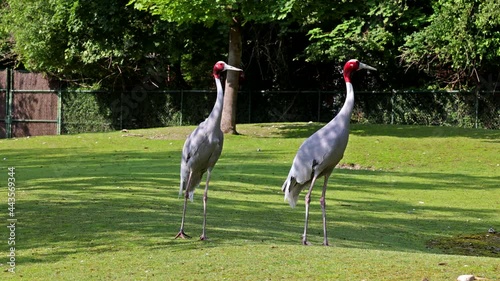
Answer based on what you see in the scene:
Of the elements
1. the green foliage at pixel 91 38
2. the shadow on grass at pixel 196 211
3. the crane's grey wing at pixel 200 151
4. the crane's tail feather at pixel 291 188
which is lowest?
the shadow on grass at pixel 196 211

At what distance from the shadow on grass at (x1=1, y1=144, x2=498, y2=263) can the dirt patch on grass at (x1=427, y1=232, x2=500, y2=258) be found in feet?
1.17

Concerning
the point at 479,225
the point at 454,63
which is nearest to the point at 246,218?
the point at 479,225

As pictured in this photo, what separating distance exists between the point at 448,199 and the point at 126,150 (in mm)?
13369

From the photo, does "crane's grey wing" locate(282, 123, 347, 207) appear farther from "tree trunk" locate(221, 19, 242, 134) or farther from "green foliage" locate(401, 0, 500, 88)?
"green foliage" locate(401, 0, 500, 88)

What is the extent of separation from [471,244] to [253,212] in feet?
11.8

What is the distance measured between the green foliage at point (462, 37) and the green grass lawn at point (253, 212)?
3935 millimetres

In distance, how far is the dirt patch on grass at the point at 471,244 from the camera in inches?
484

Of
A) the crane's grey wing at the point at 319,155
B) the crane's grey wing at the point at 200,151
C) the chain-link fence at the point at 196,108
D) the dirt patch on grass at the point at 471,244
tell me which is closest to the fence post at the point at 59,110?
the chain-link fence at the point at 196,108

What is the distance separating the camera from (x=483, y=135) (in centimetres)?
2989

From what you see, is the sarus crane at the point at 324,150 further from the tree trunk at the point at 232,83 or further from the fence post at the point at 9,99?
the fence post at the point at 9,99

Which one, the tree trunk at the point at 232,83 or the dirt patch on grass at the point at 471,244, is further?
the tree trunk at the point at 232,83

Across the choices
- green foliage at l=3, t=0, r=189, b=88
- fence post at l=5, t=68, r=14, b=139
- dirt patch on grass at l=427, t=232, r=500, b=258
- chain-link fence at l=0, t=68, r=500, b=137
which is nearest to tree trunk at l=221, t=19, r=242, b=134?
green foliage at l=3, t=0, r=189, b=88

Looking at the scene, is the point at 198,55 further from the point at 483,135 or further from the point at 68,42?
the point at 483,135

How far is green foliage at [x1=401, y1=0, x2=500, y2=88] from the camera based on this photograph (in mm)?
32281
